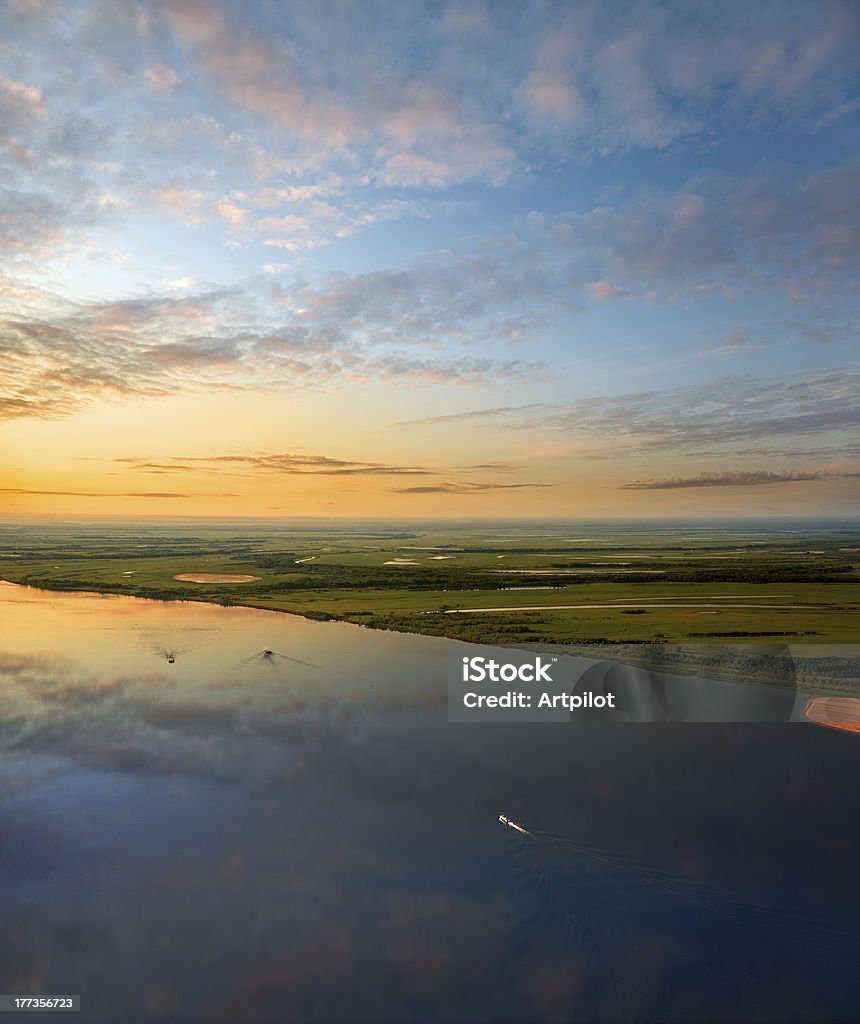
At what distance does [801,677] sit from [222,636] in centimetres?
3708

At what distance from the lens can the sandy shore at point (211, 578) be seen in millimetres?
79375

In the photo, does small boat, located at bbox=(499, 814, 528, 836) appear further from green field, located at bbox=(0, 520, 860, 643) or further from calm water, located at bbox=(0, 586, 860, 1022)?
green field, located at bbox=(0, 520, 860, 643)

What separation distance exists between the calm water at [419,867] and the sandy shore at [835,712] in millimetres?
1096

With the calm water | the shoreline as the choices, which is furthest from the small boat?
the shoreline

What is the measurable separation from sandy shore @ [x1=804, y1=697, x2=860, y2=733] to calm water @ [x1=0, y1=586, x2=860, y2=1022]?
1096 millimetres

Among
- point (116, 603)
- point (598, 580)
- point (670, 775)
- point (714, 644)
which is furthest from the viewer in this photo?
point (598, 580)

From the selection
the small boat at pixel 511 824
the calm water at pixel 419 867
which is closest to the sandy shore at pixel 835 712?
the calm water at pixel 419 867

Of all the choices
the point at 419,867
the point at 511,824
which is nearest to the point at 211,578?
the point at 511,824

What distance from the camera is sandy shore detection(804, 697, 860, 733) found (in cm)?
2431

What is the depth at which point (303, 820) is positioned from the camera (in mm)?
17797

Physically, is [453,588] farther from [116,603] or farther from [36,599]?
[36,599]

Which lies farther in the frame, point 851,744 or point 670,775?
point 851,744

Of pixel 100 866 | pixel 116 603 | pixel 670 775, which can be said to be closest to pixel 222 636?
pixel 116 603

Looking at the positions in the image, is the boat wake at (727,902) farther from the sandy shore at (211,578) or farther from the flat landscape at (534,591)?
the sandy shore at (211,578)
